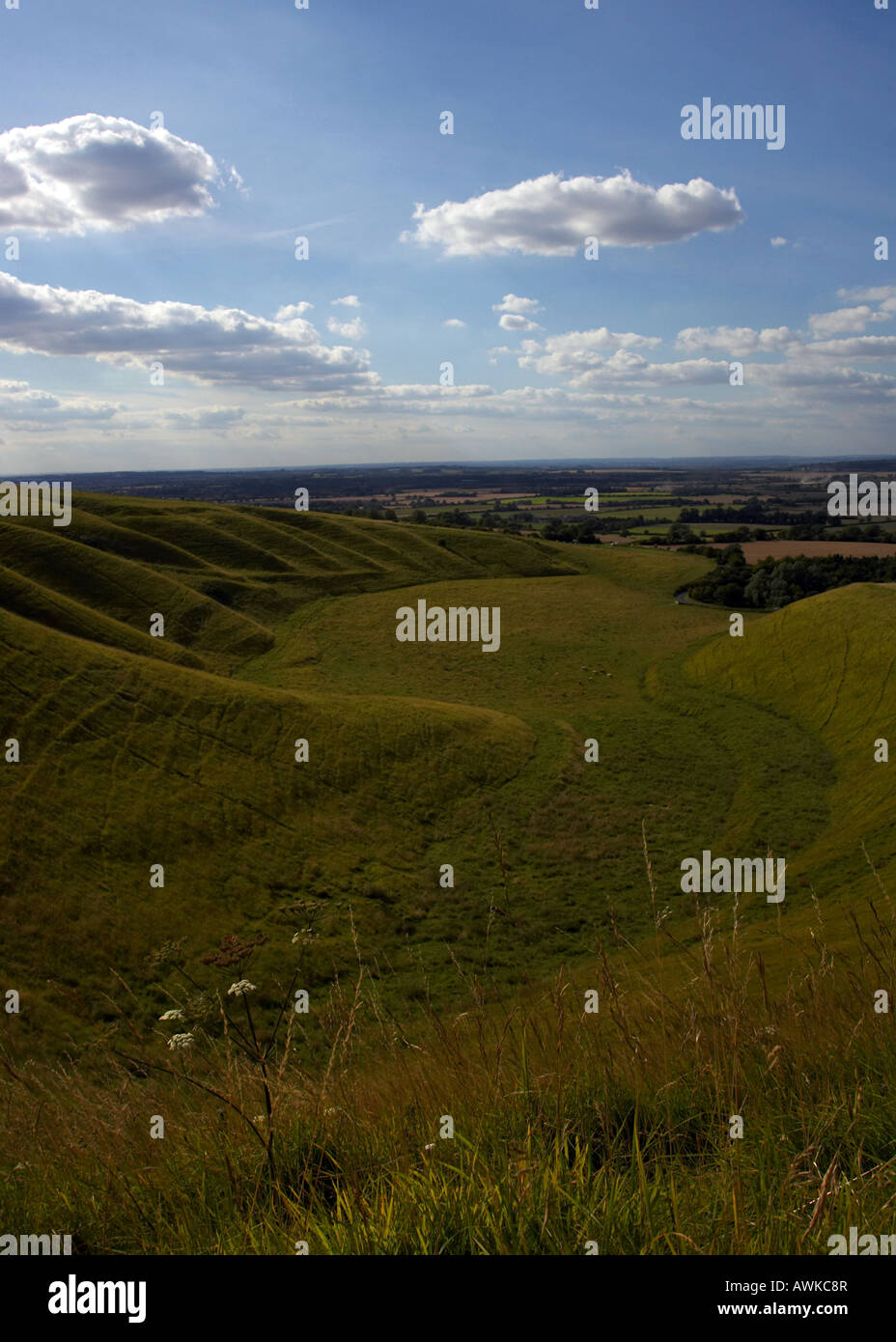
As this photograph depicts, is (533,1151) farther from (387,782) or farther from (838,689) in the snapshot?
(838,689)

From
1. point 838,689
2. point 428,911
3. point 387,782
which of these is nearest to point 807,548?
point 838,689

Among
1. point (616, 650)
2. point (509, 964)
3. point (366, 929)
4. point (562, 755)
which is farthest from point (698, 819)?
point (616, 650)

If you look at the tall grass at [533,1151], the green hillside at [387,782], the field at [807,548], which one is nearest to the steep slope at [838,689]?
the green hillside at [387,782]

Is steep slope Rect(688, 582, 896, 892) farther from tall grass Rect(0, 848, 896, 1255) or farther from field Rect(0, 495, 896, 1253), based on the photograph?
tall grass Rect(0, 848, 896, 1255)

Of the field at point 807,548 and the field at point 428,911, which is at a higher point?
the field at point 807,548

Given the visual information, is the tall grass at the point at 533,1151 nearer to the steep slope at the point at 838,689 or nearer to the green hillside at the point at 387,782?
the green hillside at the point at 387,782

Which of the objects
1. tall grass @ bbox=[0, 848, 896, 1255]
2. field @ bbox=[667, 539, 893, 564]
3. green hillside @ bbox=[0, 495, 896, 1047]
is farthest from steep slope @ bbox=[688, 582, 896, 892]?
field @ bbox=[667, 539, 893, 564]

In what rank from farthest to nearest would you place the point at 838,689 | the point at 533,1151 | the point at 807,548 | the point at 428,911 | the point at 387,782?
the point at 807,548 → the point at 838,689 → the point at 387,782 → the point at 428,911 → the point at 533,1151

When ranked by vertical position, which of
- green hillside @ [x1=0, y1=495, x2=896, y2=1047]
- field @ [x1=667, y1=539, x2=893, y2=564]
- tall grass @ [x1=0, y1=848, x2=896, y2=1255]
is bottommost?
green hillside @ [x1=0, y1=495, x2=896, y2=1047]
